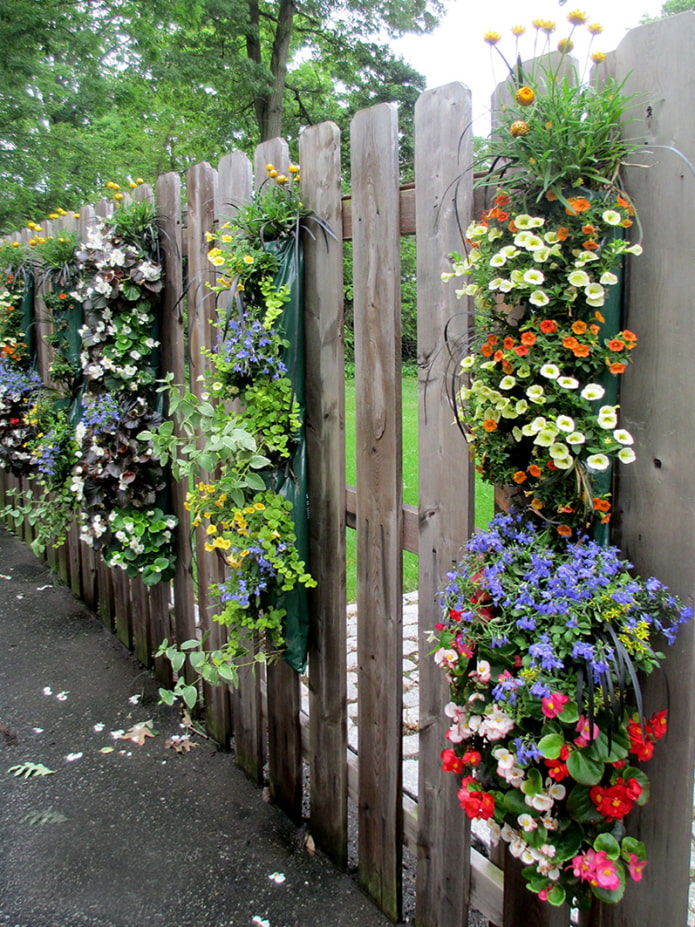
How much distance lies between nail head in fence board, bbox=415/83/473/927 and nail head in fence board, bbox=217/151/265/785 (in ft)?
2.91

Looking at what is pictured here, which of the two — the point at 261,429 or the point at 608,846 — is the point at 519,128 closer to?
the point at 261,429

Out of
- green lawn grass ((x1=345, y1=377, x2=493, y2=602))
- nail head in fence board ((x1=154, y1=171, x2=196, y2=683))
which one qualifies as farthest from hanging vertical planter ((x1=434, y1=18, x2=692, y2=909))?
green lawn grass ((x1=345, y1=377, x2=493, y2=602))

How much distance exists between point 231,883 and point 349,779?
19.3 inches

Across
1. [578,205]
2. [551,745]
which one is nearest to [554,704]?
[551,745]

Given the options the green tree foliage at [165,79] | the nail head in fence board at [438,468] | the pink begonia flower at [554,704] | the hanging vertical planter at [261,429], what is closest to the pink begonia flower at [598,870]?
the pink begonia flower at [554,704]

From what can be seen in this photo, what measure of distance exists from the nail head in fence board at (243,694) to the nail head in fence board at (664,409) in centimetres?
143

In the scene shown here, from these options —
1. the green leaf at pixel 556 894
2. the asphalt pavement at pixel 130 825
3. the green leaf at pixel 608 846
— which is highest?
the green leaf at pixel 608 846

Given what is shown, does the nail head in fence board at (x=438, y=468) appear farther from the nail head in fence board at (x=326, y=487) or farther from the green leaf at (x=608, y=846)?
the green leaf at (x=608, y=846)

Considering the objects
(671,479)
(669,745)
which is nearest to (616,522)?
(671,479)

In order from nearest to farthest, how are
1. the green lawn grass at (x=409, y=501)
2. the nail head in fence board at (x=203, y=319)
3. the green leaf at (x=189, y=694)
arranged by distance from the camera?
the green leaf at (x=189, y=694) → the nail head in fence board at (x=203, y=319) → the green lawn grass at (x=409, y=501)

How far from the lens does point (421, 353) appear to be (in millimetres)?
1718

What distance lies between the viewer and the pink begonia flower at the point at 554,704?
3.80 ft

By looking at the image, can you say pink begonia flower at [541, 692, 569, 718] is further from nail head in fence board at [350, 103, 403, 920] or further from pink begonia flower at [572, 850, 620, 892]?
nail head in fence board at [350, 103, 403, 920]

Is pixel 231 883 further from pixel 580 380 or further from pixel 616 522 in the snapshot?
pixel 580 380
